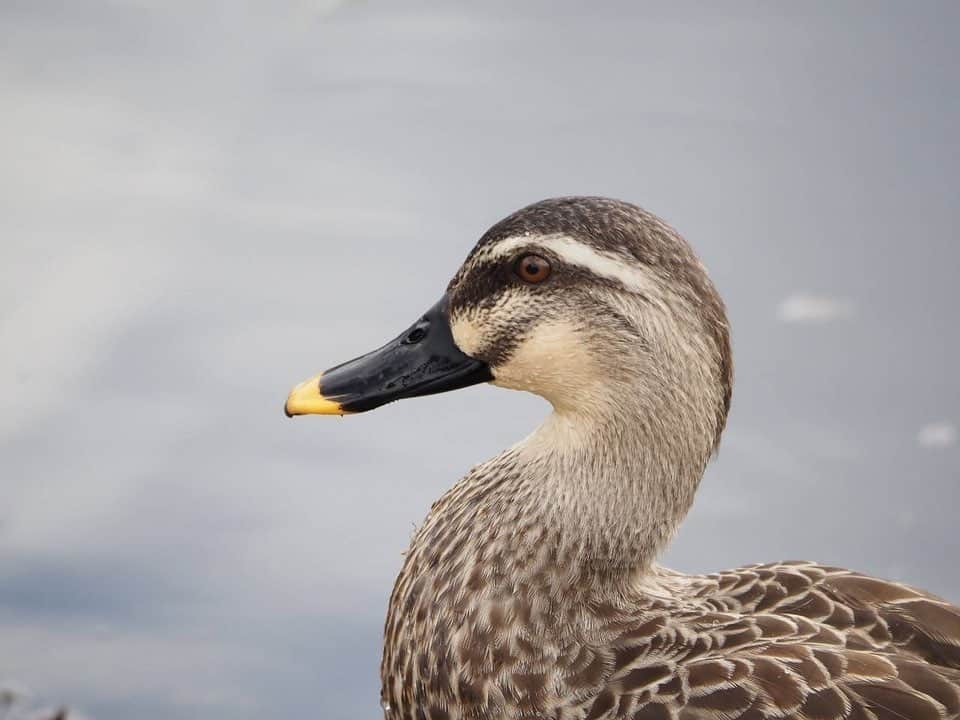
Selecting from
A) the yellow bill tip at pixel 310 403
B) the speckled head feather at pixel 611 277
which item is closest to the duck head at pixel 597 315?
the speckled head feather at pixel 611 277

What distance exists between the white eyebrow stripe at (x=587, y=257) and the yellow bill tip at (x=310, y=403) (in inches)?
21.1

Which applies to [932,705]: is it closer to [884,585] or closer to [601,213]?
[884,585]

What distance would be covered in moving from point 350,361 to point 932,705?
1.42 m

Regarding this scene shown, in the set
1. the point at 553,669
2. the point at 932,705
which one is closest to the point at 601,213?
the point at 553,669

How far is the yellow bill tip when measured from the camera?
2.82m

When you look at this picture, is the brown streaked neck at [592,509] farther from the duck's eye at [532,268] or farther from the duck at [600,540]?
the duck's eye at [532,268]

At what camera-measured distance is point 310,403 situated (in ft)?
9.29

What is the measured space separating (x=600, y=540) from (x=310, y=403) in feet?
2.36

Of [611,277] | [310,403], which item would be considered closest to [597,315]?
[611,277]

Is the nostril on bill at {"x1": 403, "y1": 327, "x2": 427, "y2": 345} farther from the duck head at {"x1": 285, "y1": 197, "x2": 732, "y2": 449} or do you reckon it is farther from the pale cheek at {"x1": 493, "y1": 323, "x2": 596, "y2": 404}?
the pale cheek at {"x1": 493, "y1": 323, "x2": 596, "y2": 404}

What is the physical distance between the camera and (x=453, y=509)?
2822 millimetres

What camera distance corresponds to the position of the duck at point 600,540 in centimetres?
250

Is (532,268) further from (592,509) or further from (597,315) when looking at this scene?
(592,509)

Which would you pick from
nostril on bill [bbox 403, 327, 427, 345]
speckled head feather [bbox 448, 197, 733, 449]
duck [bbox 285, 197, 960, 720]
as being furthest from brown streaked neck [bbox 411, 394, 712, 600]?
nostril on bill [bbox 403, 327, 427, 345]
